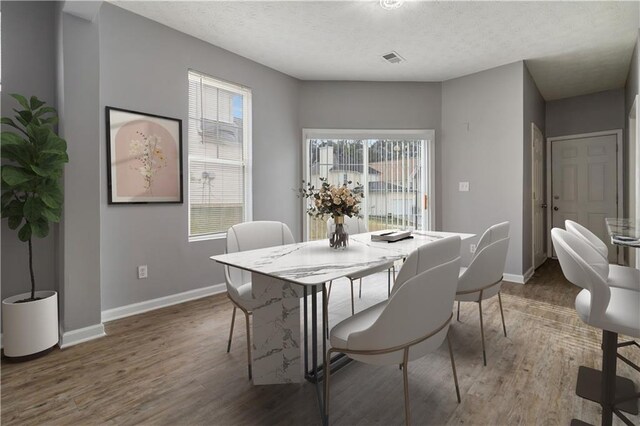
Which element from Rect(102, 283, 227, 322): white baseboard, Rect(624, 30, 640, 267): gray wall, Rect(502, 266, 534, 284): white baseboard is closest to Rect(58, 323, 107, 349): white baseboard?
Rect(102, 283, 227, 322): white baseboard

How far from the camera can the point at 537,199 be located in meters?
4.66

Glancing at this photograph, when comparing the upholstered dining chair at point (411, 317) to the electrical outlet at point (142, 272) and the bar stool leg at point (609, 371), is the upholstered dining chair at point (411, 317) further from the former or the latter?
the electrical outlet at point (142, 272)

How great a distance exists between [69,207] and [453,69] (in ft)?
14.4

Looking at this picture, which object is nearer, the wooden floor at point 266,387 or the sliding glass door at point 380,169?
the wooden floor at point 266,387

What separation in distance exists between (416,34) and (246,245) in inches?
107

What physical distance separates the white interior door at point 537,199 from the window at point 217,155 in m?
3.78

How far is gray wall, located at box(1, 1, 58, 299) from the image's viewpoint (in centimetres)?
230

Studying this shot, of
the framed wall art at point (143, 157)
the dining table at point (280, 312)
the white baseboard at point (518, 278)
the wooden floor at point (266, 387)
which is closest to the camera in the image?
the wooden floor at point (266, 387)

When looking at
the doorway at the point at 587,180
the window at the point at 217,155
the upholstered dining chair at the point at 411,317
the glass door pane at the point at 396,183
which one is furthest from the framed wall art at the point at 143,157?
the doorway at the point at 587,180

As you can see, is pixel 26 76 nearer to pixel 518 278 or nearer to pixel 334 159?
pixel 334 159

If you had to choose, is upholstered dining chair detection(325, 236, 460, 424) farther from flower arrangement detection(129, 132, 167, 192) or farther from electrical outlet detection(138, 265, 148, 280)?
flower arrangement detection(129, 132, 167, 192)

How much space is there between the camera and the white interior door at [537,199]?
14.4 feet

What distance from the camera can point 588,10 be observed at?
2.83 meters

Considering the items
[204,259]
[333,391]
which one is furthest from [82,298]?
[333,391]
